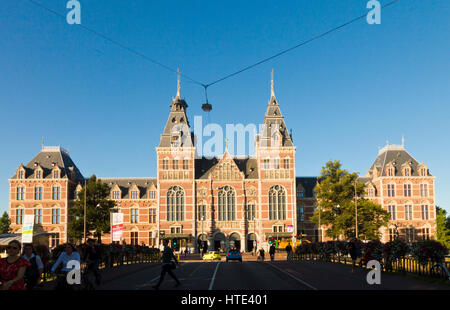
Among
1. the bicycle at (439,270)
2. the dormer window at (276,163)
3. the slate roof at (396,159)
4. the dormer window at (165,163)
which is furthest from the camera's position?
the slate roof at (396,159)

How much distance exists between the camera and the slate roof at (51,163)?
7275 cm

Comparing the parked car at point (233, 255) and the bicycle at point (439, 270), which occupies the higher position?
the bicycle at point (439, 270)

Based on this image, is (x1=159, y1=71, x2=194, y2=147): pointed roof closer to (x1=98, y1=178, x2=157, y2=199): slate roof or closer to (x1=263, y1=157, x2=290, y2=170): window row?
(x1=98, y1=178, x2=157, y2=199): slate roof

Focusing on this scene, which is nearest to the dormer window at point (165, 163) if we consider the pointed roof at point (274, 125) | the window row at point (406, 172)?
the pointed roof at point (274, 125)

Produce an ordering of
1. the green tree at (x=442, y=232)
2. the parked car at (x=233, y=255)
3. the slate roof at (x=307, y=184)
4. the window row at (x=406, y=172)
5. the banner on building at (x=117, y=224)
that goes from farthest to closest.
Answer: the slate roof at (x=307, y=184) < the green tree at (x=442, y=232) < the window row at (x=406, y=172) < the parked car at (x=233, y=255) < the banner on building at (x=117, y=224)

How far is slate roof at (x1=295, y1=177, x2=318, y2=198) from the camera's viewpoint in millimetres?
76875

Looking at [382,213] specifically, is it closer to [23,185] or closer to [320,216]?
[320,216]

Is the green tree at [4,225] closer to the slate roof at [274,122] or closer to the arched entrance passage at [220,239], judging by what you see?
the arched entrance passage at [220,239]

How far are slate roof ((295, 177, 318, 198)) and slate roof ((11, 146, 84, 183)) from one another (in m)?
35.8

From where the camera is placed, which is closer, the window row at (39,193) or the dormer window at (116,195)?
the window row at (39,193)

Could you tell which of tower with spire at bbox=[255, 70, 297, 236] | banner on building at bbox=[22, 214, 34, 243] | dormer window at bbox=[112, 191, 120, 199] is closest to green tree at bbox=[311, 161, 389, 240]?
tower with spire at bbox=[255, 70, 297, 236]

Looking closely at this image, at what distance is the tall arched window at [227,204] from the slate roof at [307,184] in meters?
12.1

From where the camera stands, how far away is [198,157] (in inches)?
2958
